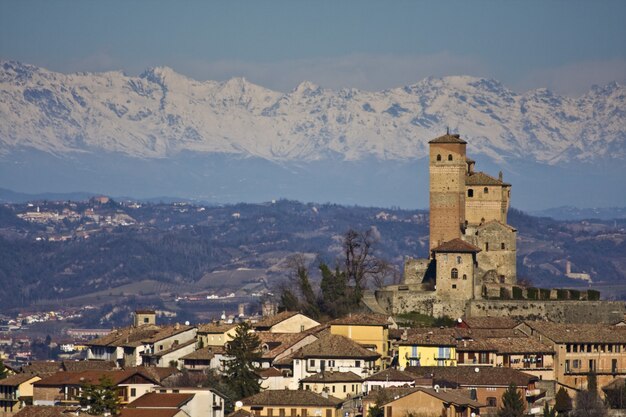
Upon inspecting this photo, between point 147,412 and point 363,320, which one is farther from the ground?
point 363,320

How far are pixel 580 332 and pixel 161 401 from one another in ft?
75.7

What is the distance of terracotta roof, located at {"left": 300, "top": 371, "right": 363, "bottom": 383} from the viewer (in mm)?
80000

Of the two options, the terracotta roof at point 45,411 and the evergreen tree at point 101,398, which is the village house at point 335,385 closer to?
the evergreen tree at point 101,398

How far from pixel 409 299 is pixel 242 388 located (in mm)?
18343

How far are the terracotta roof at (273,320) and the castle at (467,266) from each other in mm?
4347

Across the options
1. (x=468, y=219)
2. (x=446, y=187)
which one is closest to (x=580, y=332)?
(x=468, y=219)

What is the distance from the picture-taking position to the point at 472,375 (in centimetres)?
8012

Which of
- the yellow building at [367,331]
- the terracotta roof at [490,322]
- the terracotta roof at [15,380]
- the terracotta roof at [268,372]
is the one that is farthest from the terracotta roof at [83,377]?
the terracotta roof at [490,322]

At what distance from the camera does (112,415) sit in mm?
71188

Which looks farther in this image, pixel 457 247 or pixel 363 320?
pixel 457 247

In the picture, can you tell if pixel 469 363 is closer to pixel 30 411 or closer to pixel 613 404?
pixel 613 404

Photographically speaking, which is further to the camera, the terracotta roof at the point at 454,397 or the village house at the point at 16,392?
the village house at the point at 16,392

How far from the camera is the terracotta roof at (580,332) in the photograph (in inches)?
3420

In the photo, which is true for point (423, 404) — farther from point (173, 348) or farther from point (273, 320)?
point (273, 320)
